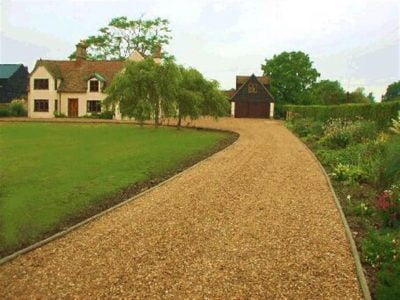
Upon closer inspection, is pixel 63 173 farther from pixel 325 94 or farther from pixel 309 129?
pixel 325 94

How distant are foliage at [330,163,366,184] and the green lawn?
5.13 m

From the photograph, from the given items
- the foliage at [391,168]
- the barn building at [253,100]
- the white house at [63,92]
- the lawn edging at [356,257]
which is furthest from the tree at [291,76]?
the lawn edging at [356,257]

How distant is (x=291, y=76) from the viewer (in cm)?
6500

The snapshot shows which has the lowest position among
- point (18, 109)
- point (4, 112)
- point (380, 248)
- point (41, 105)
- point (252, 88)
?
point (380, 248)

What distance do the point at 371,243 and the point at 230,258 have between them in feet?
7.32

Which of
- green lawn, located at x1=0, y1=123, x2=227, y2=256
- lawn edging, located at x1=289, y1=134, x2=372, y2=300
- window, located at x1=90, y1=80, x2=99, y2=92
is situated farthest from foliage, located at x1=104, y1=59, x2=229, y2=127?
lawn edging, located at x1=289, y1=134, x2=372, y2=300

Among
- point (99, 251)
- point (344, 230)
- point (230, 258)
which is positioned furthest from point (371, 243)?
point (99, 251)

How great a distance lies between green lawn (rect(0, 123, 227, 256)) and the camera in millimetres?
7938

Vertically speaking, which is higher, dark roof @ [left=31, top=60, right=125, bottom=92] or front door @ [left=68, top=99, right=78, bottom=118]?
dark roof @ [left=31, top=60, right=125, bottom=92]

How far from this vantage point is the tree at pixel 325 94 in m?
51.9

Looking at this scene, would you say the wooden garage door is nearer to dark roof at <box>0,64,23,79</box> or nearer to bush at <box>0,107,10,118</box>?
dark roof at <box>0,64,23,79</box>

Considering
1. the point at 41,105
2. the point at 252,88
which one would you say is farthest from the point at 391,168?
the point at 252,88

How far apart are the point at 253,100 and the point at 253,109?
1243mm

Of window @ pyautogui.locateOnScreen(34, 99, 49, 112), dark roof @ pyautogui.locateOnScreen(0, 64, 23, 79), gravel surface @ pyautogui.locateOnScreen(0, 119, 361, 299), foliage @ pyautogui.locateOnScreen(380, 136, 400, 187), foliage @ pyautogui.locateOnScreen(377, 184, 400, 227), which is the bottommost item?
gravel surface @ pyautogui.locateOnScreen(0, 119, 361, 299)
